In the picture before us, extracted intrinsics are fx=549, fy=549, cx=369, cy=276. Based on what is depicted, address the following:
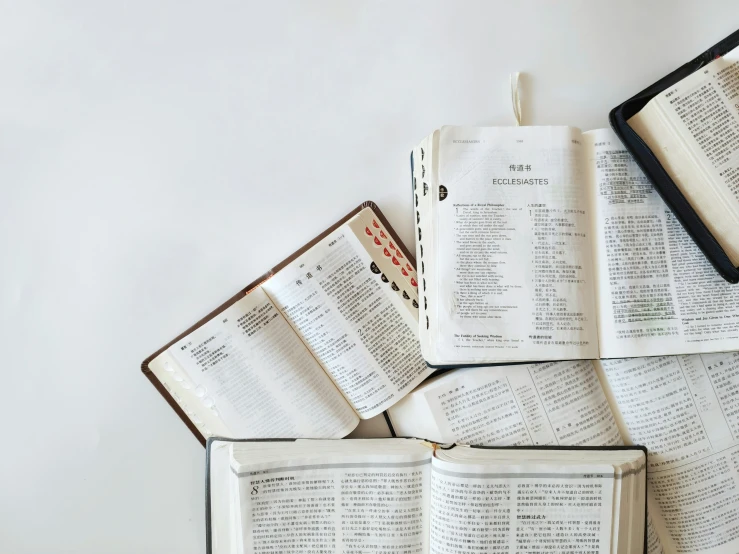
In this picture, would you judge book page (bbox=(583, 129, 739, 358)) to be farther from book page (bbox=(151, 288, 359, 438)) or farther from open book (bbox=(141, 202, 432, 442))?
book page (bbox=(151, 288, 359, 438))

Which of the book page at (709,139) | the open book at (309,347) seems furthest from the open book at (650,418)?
the book page at (709,139)

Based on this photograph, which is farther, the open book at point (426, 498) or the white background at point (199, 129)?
the white background at point (199, 129)

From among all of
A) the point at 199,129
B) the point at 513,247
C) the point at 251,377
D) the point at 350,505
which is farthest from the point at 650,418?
the point at 199,129

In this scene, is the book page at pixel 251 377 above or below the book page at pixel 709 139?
below

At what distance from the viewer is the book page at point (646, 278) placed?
2.78ft

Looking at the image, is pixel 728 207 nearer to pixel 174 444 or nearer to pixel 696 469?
pixel 696 469

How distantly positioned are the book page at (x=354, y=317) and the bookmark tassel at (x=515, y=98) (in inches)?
12.8

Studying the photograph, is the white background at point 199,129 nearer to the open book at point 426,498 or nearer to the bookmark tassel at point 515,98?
the bookmark tassel at point 515,98

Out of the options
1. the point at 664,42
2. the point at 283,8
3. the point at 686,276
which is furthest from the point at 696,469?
the point at 283,8

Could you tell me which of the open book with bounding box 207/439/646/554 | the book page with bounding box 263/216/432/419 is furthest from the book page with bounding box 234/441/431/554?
the book page with bounding box 263/216/432/419

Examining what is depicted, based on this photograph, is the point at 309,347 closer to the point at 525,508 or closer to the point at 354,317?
the point at 354,317

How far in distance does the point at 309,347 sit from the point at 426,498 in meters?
0.30

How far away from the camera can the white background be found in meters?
0.92

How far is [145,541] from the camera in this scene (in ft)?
3.10
